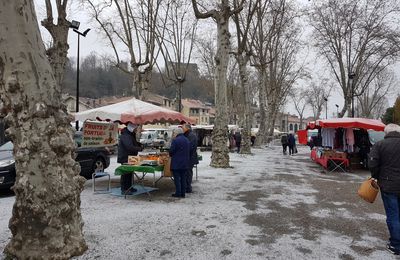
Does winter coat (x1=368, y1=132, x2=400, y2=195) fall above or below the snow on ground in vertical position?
above

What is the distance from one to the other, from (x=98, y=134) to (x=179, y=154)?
365cm

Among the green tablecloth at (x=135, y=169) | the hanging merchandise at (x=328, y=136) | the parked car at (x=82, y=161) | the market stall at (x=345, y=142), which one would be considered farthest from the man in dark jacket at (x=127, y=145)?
the hanging merchandise at (x=328, y=136)

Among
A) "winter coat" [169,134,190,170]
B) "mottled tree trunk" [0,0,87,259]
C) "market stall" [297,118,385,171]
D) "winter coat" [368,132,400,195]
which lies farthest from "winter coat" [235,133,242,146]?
"mottled tree trunk" [0,0,87,259]

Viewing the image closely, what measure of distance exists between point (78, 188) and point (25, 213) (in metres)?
0.67

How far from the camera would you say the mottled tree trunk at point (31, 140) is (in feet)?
13.9

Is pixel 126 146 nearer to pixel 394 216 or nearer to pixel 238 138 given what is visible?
pixel 394 216

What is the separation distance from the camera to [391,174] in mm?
5008

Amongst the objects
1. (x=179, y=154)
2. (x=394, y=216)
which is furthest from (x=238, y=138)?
Result: (x=394, y=216)

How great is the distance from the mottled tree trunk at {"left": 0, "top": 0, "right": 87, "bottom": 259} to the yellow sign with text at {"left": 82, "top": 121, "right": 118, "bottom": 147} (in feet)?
19.9

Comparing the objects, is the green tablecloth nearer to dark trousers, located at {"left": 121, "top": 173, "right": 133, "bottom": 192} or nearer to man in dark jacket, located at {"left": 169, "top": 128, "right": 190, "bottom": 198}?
dark trousers, located at {"left": 121, "top": 173, "right": 133, "bottom": 192}

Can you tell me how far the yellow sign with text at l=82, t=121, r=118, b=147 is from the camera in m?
10.5

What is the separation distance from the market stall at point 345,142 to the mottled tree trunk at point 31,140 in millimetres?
13440

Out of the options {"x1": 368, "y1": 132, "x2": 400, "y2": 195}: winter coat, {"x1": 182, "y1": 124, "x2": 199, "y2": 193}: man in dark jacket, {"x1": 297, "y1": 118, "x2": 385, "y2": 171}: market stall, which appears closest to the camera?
{"x1": 368, "y1": 132, "x2": 400, "y2": 195}: winter coat

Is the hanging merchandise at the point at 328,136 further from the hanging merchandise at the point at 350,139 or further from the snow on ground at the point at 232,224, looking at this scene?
the snow on ground at the point at 232,224
